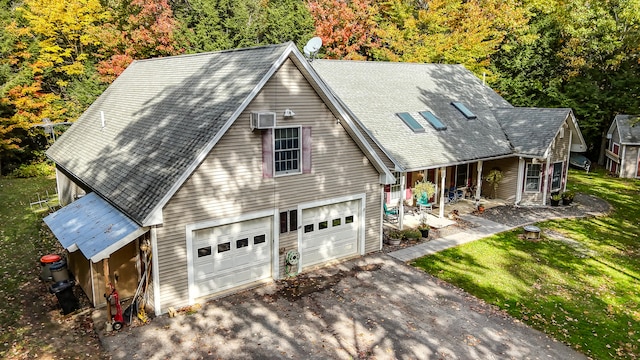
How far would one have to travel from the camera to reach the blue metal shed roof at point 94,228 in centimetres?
1051

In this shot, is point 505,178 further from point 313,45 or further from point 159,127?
point 159,127

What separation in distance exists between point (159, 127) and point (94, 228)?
3.86 m

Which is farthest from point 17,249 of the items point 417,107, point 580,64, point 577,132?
point 580,64

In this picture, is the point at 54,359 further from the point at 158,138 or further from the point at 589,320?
the point at 589,320

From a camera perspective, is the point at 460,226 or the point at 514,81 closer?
the point at 460,226

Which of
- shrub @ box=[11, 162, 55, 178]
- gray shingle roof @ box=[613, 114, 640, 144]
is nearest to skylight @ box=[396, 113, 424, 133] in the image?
gray shingle roof @ box=[613, 114, 640, 144]

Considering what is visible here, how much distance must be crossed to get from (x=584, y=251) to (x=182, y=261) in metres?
Result: 15.3

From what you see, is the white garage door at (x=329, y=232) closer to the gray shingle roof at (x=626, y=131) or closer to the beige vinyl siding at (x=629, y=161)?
the gray shingle roof at (x=626, y=131)

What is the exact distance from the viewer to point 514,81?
4056 cm

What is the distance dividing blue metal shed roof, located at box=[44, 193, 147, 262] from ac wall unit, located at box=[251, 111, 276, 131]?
404 cm

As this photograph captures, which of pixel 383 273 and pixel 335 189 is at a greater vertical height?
pixel 335 189

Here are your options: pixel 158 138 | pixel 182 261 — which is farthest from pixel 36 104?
pixel 182 261

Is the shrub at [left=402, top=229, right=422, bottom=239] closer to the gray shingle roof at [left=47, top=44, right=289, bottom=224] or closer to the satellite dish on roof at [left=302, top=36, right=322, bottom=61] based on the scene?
the satellite dish on roof at [left=302, top=36, right=322, bottom=61]

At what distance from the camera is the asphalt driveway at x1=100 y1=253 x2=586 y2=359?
9969 mm
